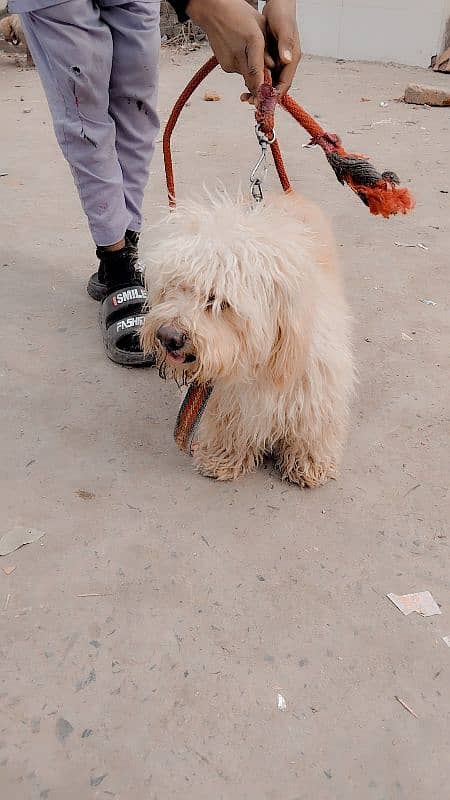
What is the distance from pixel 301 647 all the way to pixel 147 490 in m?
0.67

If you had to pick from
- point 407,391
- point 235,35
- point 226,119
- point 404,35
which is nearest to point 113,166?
point 235,35

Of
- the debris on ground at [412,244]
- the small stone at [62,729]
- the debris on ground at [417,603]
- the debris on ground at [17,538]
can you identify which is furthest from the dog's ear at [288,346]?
the debris on ground at [412,244]

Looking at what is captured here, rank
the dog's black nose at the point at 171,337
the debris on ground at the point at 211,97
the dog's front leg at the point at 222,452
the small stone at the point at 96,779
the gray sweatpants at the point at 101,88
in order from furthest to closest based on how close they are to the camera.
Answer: the debris on ground at the point at 211,97 → the gray sweatpants at the point at 101,88 → the dog's front leg at the point at 222,452 → the dog's black nose at the point at 171,337 → the small stone at the point at 96,779

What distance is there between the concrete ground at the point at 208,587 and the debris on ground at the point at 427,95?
3189 millimetres

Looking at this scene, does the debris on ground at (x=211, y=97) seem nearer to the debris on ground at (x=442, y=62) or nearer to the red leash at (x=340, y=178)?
the debris on ground at (x=442, y=62)

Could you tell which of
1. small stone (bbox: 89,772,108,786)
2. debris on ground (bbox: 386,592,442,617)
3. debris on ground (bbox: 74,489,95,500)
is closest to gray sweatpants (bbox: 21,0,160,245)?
debris on ground (bbox: 74,489,95,500)

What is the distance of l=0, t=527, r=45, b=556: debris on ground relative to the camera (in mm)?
1854

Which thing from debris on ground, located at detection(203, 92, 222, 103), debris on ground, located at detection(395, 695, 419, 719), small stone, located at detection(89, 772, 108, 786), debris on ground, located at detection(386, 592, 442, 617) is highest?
debris on ground, located at detection(395, 695, 419, 719)

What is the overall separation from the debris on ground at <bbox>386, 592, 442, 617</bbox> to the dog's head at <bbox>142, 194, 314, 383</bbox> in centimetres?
63

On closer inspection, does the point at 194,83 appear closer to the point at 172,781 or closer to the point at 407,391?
the point at 407,391

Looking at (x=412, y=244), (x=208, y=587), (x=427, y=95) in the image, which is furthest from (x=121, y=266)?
(x=427, y=95)

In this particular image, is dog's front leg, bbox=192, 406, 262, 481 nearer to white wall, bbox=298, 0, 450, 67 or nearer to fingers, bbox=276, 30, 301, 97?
fingers, bbox=276, 30, 301, 97

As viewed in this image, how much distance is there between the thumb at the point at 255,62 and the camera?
181cm

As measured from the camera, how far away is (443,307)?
2986 millimetres
